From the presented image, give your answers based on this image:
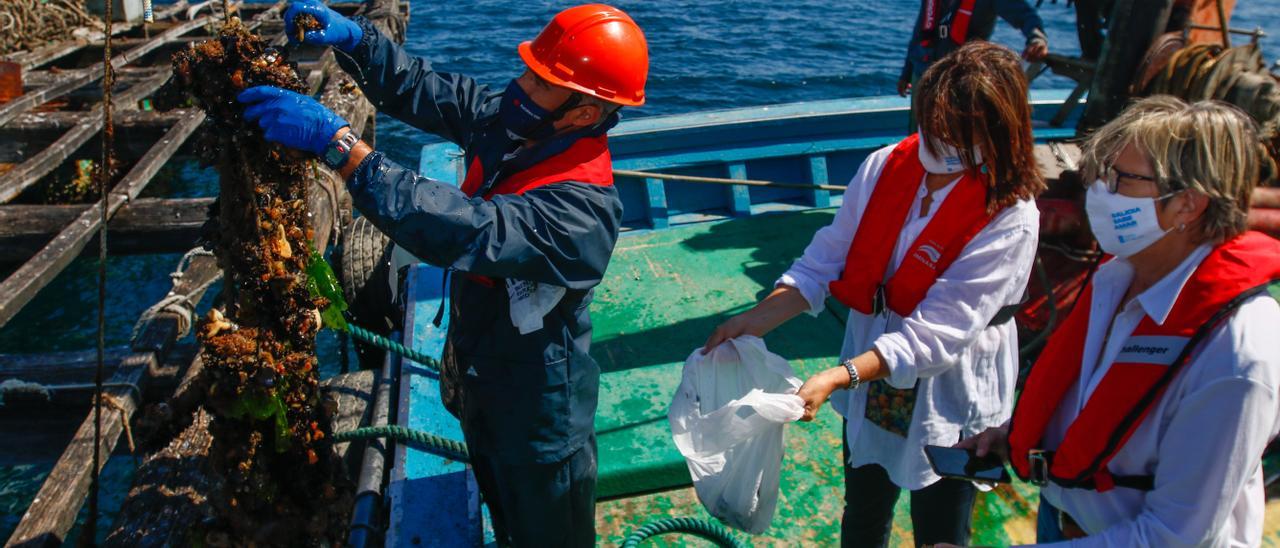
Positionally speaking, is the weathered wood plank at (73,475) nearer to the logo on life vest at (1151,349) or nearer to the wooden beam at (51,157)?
the wooden beam at (51,157)

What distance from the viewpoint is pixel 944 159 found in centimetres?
228

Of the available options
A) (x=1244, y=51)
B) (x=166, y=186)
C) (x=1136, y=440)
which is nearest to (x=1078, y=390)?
(x=1136, y=440)

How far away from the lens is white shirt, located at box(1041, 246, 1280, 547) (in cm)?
159

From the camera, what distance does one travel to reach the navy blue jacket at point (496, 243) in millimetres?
2008

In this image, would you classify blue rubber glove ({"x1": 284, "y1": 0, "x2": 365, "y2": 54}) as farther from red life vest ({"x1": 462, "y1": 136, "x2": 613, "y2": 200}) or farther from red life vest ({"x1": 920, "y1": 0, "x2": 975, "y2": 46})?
red life vest ({"x1": 920, "y1": 0, "x2": 975, "y2": 46})

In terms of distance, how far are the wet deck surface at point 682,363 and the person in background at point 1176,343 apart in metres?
1.57

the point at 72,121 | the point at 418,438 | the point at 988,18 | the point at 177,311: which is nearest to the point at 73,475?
the point at 177,311

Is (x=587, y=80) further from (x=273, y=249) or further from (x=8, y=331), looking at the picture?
(x=8, y=331)

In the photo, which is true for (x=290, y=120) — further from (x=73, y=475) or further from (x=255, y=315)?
(x=73, y=475)

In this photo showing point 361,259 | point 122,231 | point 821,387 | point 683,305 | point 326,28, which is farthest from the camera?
point 122,231

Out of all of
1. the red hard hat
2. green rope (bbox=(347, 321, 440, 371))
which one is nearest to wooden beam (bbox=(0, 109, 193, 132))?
green rope (bbox=(347, 321, 440, 371))

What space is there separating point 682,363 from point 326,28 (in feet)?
7.78

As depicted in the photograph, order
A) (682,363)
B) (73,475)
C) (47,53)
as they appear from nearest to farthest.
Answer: (73,475) → (682,363) → (47,53)

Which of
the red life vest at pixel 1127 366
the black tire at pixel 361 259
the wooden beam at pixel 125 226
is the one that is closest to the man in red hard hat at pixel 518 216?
the red life vest at pixel 1127 366
